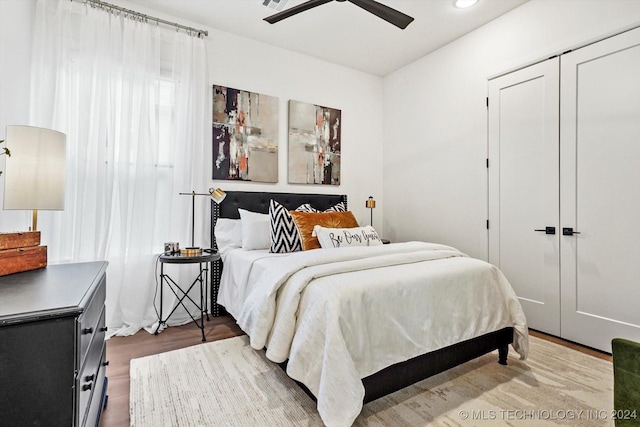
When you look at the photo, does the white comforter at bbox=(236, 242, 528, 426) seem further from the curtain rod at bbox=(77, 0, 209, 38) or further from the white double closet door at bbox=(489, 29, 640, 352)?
the curtain rod at bbox=(77, 0, 209, 38)

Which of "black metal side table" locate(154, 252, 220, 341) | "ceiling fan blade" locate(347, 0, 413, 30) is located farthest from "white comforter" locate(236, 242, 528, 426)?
"ceiling fan blade" locate(347, 0, 413, 30)

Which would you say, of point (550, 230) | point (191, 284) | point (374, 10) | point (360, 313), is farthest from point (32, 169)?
point (550, 230)

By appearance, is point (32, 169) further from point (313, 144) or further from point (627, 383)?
point (313, 144)

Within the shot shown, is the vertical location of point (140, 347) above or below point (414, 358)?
below

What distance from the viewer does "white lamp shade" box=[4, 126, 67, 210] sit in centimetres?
135

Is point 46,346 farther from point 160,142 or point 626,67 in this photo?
point 626,67

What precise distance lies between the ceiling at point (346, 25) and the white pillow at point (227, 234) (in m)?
2.04

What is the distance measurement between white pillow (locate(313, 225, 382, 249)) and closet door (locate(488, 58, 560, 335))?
1337 mm

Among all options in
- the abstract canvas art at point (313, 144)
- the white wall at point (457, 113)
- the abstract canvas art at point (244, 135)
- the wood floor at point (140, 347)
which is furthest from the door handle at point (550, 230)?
the abstract canvas art at point (244, 135)

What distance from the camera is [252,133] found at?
352cm

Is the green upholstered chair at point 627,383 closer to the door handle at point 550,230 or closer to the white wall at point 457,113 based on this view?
the door handle at point 550,230

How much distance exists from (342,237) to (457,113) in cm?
208

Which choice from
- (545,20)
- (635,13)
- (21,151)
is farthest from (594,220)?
(21,151)

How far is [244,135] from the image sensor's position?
3.46m
